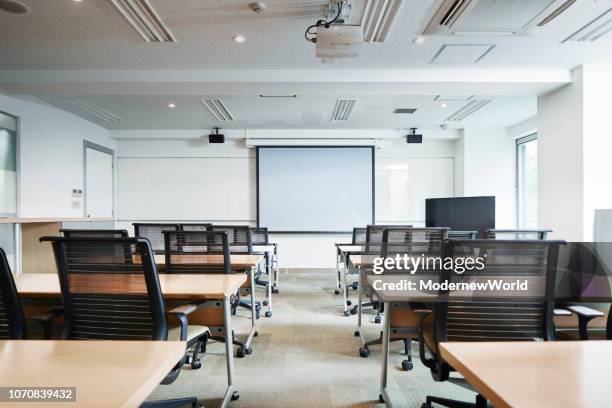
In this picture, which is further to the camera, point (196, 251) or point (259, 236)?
point (259, 236)

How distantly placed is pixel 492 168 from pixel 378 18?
4836 millimetres

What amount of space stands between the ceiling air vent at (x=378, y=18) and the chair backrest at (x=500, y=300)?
2.02 metres

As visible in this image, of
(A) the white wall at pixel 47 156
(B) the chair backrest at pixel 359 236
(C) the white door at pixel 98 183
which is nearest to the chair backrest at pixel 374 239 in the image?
(B) the chair backrest at pixel 359 236

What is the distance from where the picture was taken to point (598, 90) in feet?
12.4

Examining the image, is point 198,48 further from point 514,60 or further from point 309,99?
point 514,60

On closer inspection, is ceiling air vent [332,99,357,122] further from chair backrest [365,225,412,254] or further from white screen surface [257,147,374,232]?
chair backrest [365,225,412,254]

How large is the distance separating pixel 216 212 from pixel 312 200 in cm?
200

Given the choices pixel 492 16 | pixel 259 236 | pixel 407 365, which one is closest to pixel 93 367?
pixel 407 365

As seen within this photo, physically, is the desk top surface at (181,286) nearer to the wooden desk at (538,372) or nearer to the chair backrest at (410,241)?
the wooden desk at (538,372)

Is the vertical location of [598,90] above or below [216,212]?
above

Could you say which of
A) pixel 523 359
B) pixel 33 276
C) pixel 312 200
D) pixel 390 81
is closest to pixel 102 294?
pixel 33 276

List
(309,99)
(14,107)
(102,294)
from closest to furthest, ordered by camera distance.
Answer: (102,294) → (14,107) → (309,99)

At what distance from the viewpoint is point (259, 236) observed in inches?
191

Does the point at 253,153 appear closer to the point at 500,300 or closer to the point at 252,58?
the point at 252,58
